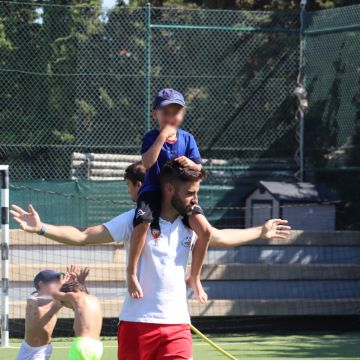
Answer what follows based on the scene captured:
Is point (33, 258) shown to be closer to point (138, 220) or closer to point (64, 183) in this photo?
point (64, 183)

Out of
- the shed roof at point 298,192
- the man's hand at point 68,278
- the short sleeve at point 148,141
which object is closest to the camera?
the short sleeve at point 148,141

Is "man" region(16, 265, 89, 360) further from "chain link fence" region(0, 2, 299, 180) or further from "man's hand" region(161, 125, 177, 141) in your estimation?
"chain link fence" region(0, 2, 299, 180)

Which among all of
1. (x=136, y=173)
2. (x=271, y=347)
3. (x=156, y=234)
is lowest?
(x=271, y=347)

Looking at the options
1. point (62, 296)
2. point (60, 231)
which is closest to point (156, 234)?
point (60, 231)

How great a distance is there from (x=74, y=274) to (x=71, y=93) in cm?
657

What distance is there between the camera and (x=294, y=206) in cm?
1290

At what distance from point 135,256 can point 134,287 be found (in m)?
0.19

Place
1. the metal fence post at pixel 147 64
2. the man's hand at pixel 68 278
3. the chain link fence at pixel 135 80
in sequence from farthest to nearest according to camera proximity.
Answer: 1. the metal fence post at pixel 147 64
2. the chain link fence at pixel 135 80
3. the man's hand at pixel 68 278

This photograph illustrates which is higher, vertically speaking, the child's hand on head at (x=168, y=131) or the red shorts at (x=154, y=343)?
the child's hand on head at (x=168, y=131)

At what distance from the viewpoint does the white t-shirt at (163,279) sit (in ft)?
16.2

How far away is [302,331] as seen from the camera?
12.1m

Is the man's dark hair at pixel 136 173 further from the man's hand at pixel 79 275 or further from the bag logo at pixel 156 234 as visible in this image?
the man's hand at pixel 79 275

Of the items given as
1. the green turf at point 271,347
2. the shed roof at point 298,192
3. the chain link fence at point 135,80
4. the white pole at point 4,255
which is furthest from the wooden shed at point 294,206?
the white pole at point 4,255

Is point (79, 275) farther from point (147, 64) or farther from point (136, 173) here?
point (147, 64)
